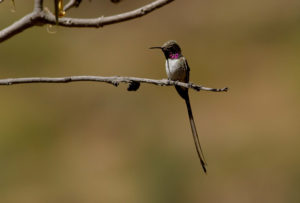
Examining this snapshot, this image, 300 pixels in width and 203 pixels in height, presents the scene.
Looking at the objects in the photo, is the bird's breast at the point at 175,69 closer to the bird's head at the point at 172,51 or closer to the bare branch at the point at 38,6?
the bird's head at the point at 172,51

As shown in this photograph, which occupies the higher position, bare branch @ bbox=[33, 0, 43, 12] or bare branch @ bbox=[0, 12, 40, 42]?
bare branch @ bbox=[33, 0, 43, 12]

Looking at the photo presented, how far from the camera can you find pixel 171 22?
15258 mm

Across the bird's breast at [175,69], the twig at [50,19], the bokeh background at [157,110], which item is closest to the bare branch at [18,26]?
the twig at [50,19]

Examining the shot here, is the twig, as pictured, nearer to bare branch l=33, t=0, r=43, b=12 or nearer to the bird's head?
bare branch l=33, t=0, r=43, b=12

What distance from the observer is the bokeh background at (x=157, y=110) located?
9391mm

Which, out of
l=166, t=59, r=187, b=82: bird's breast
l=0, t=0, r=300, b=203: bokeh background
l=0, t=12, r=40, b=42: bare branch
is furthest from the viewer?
l=0, t=0, r=300, b=203: bokeh background

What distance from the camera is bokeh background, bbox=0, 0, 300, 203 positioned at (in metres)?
9.39

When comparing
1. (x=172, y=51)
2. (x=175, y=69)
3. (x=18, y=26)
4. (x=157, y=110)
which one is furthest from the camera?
(x=157, y=110)

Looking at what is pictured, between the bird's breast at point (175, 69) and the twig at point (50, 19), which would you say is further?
the bird's breast at point (175, 69)

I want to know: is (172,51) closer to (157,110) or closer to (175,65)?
(175,65)

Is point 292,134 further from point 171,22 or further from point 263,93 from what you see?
point 171,22

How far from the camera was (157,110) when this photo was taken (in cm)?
1167

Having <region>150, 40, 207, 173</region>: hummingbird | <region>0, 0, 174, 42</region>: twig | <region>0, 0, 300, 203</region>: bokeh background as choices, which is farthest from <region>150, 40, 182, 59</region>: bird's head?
<region>0, 0, 300, 203</region>: bokeh background

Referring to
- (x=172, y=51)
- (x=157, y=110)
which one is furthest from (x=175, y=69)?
(x=157, y=110)
